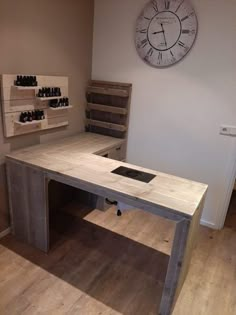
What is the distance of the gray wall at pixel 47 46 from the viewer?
6.49 feet

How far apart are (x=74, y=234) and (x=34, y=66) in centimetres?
166

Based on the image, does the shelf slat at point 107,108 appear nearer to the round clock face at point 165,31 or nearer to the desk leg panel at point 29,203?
the round clock face at point 165,31

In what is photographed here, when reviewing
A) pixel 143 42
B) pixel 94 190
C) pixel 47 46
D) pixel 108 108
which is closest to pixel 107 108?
pixel 108 108

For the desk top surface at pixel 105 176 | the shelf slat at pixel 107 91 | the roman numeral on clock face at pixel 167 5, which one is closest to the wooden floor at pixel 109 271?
the desk top surface at pixel 105 176

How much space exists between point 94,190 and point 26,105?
1.08 m

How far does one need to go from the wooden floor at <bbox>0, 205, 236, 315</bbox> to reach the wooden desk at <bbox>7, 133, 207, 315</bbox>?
0.16 metres

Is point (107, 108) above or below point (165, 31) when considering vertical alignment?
below

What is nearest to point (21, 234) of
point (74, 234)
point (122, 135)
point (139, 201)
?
point (74, 234)

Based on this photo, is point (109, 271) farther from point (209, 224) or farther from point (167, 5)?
point (167, 5)

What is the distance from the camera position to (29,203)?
6.81 ft

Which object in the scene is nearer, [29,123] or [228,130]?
[29,123]

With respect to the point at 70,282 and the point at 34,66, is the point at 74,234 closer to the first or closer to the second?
the point at 70,282

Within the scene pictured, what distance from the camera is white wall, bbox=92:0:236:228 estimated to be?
221 centimetres

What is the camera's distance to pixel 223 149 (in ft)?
7.94
